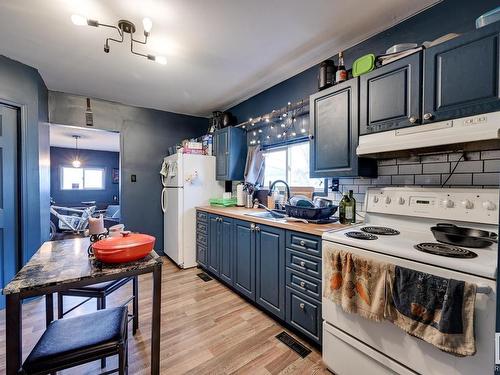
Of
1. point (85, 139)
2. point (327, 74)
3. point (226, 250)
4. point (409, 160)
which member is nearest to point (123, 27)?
point (327, 74)

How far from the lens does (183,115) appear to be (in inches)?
162

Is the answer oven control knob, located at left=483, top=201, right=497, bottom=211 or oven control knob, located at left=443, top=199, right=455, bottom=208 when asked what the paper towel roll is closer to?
oven control knob, located at left=443, top=199, right=455, bottom=208

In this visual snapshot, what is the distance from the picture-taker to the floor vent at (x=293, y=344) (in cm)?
168

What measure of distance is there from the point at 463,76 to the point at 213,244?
8.73ft

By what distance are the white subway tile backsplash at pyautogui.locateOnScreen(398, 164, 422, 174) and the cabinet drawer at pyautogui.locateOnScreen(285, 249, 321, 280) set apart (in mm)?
929

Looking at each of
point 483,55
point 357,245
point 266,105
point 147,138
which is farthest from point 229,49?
point 147,138

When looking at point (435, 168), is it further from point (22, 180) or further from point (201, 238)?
point (22, 180)

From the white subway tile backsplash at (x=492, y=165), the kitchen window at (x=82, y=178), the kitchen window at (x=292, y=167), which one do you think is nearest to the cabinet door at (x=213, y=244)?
the kitchen window at (x=292, y=167)

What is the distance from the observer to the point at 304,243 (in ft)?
5.59

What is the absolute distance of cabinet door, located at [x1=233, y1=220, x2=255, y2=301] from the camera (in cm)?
225

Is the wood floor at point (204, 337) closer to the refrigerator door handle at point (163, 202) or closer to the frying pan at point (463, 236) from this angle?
the frying pan at point (463, 236)

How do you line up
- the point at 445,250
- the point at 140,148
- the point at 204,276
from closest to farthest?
the point at 445,250 → the point at 204,276 → the point at 140,148

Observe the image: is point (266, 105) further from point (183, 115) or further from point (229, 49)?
point (183, 115)

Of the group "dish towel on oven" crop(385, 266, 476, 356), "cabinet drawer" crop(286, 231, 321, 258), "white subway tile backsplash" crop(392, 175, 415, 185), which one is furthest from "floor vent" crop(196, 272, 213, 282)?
"white subway tile backsplash" crop(392, 175, 415, 185)
